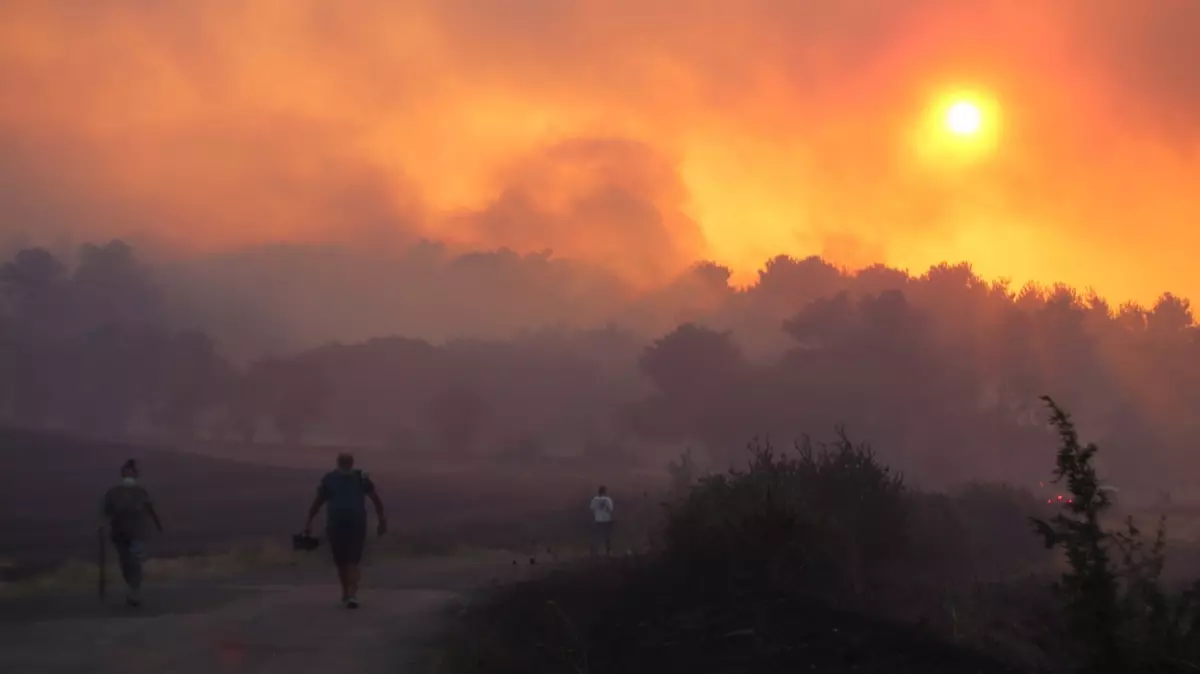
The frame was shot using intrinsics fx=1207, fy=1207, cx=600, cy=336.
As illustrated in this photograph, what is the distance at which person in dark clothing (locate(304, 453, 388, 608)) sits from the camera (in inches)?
625

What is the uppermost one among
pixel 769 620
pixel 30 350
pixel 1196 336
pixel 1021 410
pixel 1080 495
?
pixel 30 350

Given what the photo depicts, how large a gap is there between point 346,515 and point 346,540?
325 mm

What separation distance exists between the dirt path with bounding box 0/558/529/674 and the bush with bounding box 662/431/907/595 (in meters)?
3.55

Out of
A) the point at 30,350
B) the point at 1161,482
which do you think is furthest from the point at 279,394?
the point at 1161,482

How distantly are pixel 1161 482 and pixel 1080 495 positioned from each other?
340ft

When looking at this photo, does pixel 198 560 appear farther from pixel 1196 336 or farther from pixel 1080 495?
pixel 1196 336

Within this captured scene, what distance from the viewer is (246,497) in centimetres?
7712

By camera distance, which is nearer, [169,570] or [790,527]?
[790,527]

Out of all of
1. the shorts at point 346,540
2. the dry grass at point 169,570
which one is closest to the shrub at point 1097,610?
the shorts at point 346,540

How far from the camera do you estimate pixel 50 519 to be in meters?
60.5

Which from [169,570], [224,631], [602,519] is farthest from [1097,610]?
[169,570]

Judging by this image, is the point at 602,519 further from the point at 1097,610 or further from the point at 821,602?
the point at 1097,610

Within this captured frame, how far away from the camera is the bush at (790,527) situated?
14148mm

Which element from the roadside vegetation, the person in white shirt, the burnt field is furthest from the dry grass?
the roadside vegetation
